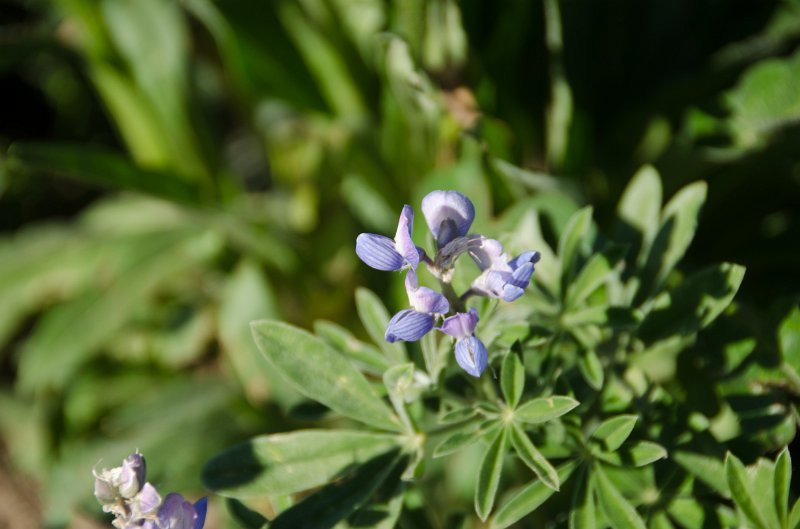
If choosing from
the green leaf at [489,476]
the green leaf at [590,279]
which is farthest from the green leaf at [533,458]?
the green leaf at [590,279]

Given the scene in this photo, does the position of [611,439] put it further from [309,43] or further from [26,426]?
[26,426]

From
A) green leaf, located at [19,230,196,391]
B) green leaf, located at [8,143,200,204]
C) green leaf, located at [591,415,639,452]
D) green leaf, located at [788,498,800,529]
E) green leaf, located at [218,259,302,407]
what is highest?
green leaf, located at [8,143,200,204]

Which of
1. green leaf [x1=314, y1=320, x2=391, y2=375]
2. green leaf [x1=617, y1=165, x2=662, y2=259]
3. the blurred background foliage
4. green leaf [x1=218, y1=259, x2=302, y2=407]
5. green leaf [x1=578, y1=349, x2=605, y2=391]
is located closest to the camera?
green leaf [x1=578, y1=349, x2=605, y2=391]

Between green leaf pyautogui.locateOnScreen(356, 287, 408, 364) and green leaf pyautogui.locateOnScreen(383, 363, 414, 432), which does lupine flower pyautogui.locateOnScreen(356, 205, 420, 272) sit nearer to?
green leaf pyautogui.locateOnScreen(383, 363, 414, 432)

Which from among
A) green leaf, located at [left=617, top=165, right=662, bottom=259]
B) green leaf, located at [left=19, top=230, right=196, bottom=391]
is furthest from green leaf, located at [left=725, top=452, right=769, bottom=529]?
green leaf, located at [left=19, top=230, right=196, bottom=391]

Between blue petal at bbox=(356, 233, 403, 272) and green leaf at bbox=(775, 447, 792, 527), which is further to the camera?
green leaf at bbox=(775, 447, 792, 527)

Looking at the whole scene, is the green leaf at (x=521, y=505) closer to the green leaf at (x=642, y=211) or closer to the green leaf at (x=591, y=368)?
the green leaf at (x=591, y=368)

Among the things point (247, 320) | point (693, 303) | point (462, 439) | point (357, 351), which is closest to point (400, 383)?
point (462, 439)
